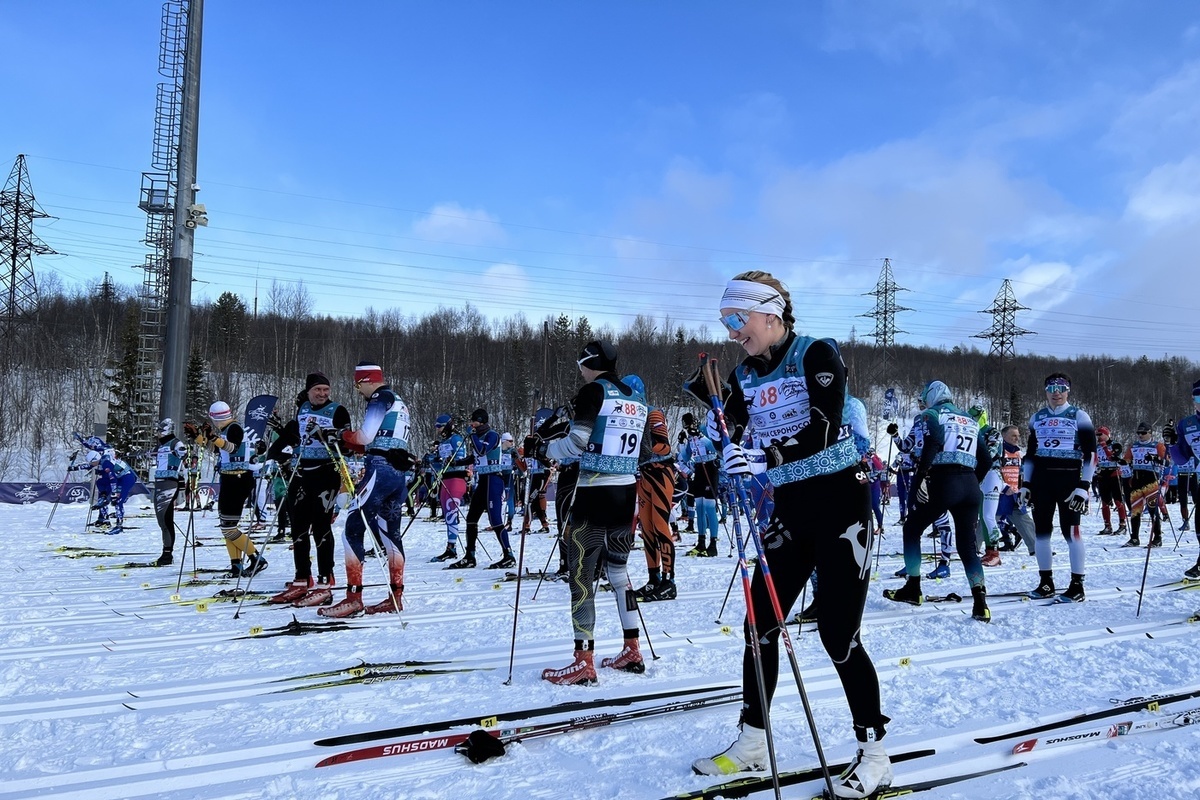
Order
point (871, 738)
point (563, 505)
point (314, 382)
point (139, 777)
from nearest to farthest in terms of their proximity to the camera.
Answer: point (871, 738), point (139, 777), point (563, 505), point (314, 382)

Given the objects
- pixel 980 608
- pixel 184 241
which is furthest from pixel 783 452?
pixel 184 241

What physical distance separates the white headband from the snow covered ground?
6.62ft

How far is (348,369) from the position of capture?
5456 cm

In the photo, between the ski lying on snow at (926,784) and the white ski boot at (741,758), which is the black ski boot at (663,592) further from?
the ski lying on snow at (926,784)

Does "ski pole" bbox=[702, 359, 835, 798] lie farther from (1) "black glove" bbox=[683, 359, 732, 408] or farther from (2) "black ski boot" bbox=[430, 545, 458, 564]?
(2) "black ski boot" bbox=[430, 545, 458, 564]

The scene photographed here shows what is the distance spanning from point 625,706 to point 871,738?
1.44 meters

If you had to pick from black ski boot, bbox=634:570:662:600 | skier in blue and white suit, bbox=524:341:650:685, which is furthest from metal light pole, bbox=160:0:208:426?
skier in blue and white suit, bbox=524:341:650:685

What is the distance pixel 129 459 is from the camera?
30.2 m

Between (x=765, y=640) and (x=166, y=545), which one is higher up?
(x=765, y=640)

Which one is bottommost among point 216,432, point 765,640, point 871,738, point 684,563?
point 684,563

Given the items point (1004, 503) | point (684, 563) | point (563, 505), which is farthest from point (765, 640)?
point (1004, 503)

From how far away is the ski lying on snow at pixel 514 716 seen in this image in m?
3.48

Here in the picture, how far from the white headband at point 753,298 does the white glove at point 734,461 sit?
624 mm

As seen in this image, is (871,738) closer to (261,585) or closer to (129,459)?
(261,585)
